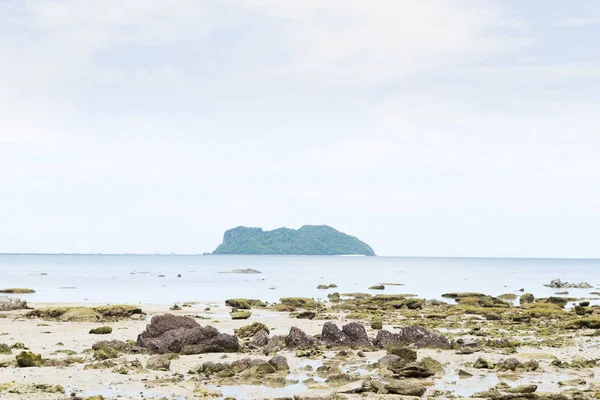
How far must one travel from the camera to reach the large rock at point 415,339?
2498 cm

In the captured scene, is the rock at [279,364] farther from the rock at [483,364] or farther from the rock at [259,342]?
the rock at [483,364]

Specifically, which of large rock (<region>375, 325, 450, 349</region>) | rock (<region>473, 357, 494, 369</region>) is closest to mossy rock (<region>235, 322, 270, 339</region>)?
large rock (<region>375, 325, 450, 349</region>)

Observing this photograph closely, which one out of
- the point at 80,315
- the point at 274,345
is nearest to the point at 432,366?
the point at 274,345

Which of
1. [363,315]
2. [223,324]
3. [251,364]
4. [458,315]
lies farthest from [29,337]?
[458,315]

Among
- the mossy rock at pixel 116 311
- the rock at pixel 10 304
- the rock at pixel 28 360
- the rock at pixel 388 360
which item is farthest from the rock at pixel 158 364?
the rock at pixel 10 304

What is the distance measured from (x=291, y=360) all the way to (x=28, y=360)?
8.28 meters

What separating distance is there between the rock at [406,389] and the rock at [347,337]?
816cm

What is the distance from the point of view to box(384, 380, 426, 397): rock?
1641 centimetres

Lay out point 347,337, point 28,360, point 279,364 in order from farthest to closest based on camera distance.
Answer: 1. point 347,337
2. point 279,364
3. point 28,360

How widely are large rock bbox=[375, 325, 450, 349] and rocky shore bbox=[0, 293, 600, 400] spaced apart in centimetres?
4

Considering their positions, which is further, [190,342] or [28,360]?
[190,342]

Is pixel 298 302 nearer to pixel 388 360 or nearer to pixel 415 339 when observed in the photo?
pixel 415 339

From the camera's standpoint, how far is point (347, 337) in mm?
25328

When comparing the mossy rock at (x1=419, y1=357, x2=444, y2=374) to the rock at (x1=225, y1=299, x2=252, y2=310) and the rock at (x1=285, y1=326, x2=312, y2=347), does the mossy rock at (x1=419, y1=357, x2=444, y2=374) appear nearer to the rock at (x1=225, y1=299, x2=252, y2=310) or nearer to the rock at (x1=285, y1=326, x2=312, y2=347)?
the rock at (x1=285, y1=326, x2=312, y2=347)
